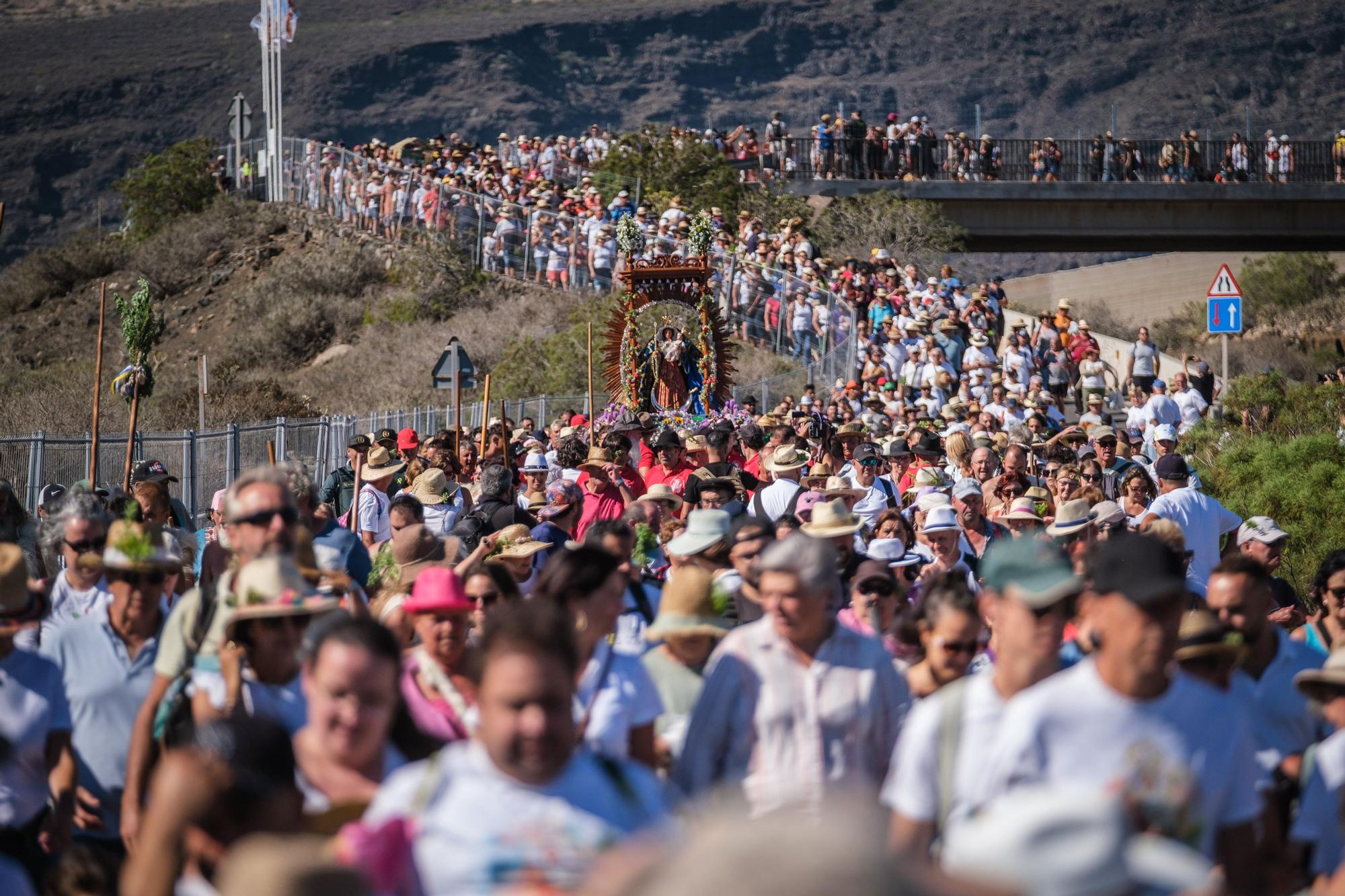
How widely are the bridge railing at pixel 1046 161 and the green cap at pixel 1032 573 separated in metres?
38.9

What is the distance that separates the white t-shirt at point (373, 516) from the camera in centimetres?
1174

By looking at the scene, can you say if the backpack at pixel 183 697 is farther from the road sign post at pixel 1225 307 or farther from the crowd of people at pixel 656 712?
the road sign post at pixel 1225 307

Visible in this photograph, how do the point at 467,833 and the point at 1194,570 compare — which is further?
the point at 1194,570

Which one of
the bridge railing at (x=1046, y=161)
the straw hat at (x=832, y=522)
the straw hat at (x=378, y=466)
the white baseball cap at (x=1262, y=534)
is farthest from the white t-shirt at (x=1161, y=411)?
the bridge railing at (x=1046, y=161)

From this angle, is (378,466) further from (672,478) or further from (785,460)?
(785,460)

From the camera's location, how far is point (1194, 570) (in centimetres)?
1004

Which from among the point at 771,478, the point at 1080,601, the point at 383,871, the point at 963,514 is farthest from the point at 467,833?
the point at 771,478

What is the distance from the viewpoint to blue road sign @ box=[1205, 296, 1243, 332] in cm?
1950

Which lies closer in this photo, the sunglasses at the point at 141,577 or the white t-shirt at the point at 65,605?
the sunglasses at the point at 141,577

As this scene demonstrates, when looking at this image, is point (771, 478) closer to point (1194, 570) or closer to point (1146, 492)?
point (1146, 492)

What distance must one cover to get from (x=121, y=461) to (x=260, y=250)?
3160 cm

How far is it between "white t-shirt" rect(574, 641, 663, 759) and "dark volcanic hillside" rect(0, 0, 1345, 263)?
100.0 metres

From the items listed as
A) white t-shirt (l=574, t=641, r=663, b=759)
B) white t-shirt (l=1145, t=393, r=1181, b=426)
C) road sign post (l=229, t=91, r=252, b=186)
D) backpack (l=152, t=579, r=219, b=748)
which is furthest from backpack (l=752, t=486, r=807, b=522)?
road sign post (l=229, t=91, r=252, b=186)

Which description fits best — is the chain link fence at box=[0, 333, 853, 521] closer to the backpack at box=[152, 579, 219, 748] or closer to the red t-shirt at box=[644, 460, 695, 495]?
the red t-shirt at box=[644, 460, 695, 495]
